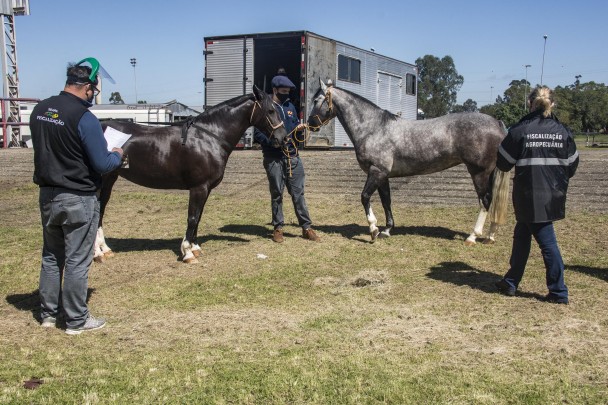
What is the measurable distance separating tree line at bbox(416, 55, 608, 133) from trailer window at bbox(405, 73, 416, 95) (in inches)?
262

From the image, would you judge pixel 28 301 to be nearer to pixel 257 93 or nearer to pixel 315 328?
pixel 315 328

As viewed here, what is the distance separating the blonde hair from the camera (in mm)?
5797

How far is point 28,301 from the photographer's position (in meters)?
5.94

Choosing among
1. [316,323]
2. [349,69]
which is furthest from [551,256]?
[349,69]

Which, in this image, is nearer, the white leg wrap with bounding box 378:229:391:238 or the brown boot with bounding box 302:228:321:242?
the brown boot with bounding box 302:228:321:242

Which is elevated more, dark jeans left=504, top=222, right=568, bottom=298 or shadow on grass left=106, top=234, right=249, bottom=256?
dark jeans left=504, top=222, right=568, bottom=298

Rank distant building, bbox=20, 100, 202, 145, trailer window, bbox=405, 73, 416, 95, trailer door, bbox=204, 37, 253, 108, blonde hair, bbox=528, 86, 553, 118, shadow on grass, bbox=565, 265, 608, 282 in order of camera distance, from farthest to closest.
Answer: distant building, bbox=20, 100, 202, 145
trailer window, bbox=405, 73, 416, 95
trailer door, bbox=204, 37, 253, 108
shadow on grass, bbox=565, 265, 608, 282
blonde hair, bbox=528, 86, 553, 118

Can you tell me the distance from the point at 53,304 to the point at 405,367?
10.6 feet

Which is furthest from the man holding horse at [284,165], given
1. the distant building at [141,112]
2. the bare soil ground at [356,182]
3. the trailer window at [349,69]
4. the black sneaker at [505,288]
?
the distant building at [141,112]

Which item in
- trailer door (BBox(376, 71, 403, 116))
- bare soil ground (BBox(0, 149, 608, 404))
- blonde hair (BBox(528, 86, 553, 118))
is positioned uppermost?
trailer door (BBox(376, 71, 403, 116))

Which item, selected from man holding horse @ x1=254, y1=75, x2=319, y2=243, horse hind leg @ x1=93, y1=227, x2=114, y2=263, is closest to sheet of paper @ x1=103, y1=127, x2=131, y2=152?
horse hind leg @ x1=93, y1=227, x2=114, y2=263

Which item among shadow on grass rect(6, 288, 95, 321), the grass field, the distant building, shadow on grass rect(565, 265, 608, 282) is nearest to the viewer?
the grass field

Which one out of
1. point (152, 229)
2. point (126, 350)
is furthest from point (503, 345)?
point (152, 229)

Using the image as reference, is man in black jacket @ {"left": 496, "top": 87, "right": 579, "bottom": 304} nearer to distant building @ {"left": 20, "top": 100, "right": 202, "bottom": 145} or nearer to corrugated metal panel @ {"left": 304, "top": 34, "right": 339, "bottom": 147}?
corrugated metal panel @ {"left": 304, "top": 34, "right": 339, "bottom": 147}
